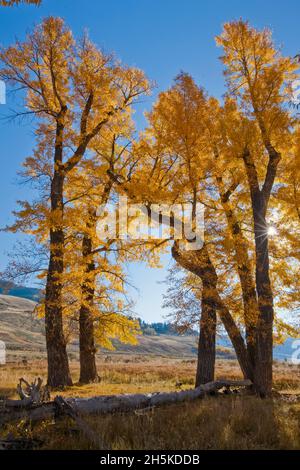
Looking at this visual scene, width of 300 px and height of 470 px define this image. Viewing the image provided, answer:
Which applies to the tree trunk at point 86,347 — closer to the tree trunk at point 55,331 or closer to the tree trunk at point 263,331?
the tree trunk at point 55,331

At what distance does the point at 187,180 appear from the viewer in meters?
11.6

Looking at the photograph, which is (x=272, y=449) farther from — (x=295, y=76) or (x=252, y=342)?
(x=295, y=76)

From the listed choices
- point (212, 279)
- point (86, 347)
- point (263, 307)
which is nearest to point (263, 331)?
point (263, 307)

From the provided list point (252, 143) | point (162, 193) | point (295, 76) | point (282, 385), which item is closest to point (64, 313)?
point (162, 193)

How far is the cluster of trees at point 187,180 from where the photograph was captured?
37.1ft

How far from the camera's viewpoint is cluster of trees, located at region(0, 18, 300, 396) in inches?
446

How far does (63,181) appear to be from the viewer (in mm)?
14766

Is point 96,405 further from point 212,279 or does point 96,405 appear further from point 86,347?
point 86,347

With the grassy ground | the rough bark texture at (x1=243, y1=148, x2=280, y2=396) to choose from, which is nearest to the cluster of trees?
the rough bark texture at (x1=243, y1=148, x2=280, y2=396)

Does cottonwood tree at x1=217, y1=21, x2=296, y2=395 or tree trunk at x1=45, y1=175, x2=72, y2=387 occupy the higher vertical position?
cottonwood tree at x1=217, y1=21, x2=296, y2=395

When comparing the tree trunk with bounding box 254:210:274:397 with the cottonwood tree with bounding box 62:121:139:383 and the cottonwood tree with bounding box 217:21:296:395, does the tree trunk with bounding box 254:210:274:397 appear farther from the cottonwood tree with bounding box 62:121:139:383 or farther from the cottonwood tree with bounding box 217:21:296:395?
the cottonwood tree with bounding box 62:121:139:383

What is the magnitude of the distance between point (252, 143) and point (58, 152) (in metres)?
7.52

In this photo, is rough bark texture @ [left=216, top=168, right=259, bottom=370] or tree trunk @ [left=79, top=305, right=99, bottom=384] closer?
rough bark texture @ [left=216, top=168, right=259, bottom=370]

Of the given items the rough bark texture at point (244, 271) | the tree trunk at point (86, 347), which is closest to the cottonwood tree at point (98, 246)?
the tree trunk at point (86, 347)
